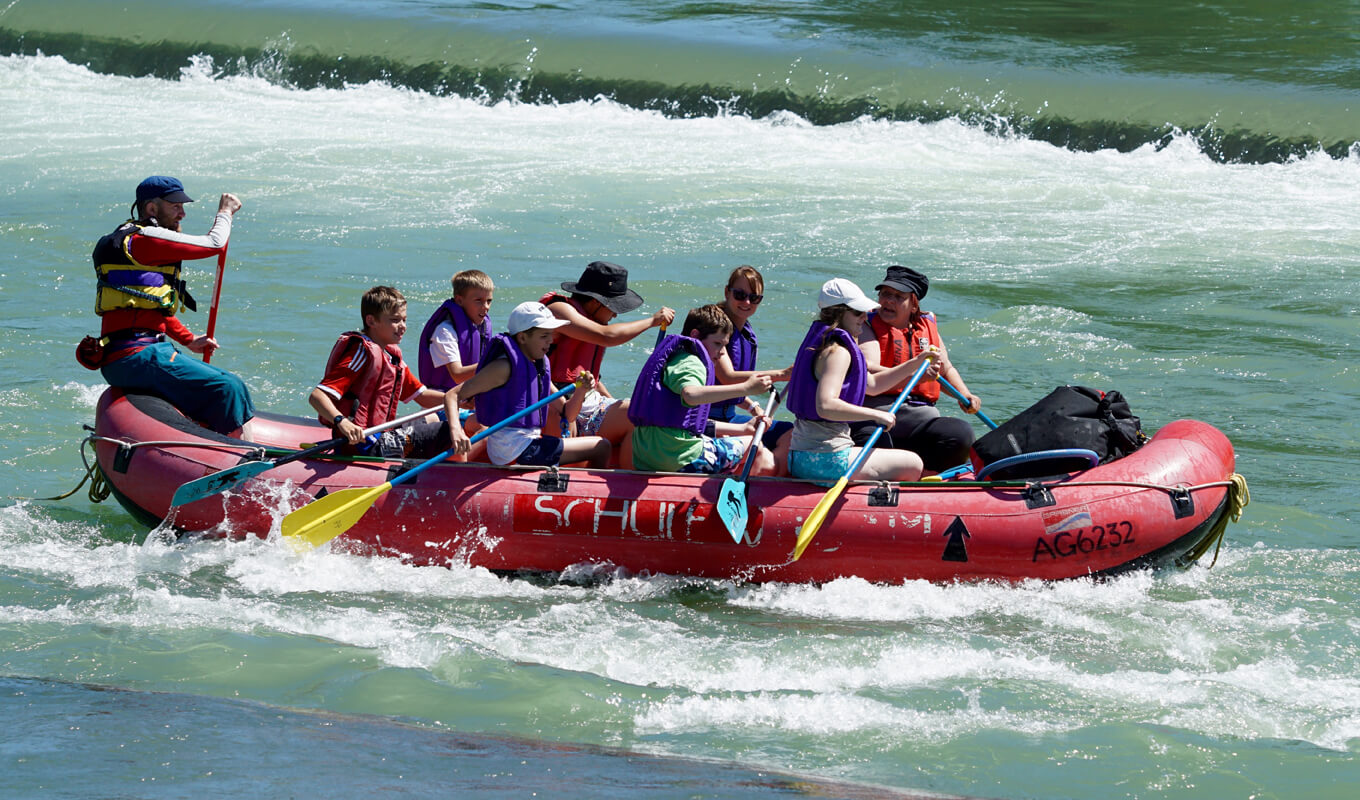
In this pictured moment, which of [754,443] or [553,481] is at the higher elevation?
[754,443]

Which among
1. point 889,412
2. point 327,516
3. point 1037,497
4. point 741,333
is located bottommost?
point 327,516

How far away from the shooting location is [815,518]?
615cm

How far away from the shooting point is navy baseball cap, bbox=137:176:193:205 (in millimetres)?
6816

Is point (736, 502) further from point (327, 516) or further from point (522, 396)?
point (327, 516)

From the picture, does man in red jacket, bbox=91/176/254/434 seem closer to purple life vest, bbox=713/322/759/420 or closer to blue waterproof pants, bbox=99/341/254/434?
blue waterproof pants, bbox=99/341/254/434

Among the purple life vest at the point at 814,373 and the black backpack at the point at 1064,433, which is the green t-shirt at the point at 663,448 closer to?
the purple life vest at the point at 814,373

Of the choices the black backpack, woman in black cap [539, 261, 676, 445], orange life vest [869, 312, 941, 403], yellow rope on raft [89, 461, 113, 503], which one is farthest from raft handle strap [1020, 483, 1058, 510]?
yellow rope on raft [89, 461, 113, 503]

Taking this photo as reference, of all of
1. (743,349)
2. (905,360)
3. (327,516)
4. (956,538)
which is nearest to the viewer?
(956,538)

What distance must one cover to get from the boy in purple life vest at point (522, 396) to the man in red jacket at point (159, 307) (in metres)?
1.47

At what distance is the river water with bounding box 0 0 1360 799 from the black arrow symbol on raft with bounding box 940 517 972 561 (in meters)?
0.19

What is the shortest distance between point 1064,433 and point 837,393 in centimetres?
126

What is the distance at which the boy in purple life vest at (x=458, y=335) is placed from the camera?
693 centimetres

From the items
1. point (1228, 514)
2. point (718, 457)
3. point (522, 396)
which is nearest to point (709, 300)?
point (718, 457)

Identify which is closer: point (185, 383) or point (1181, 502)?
point (1181, 502)
